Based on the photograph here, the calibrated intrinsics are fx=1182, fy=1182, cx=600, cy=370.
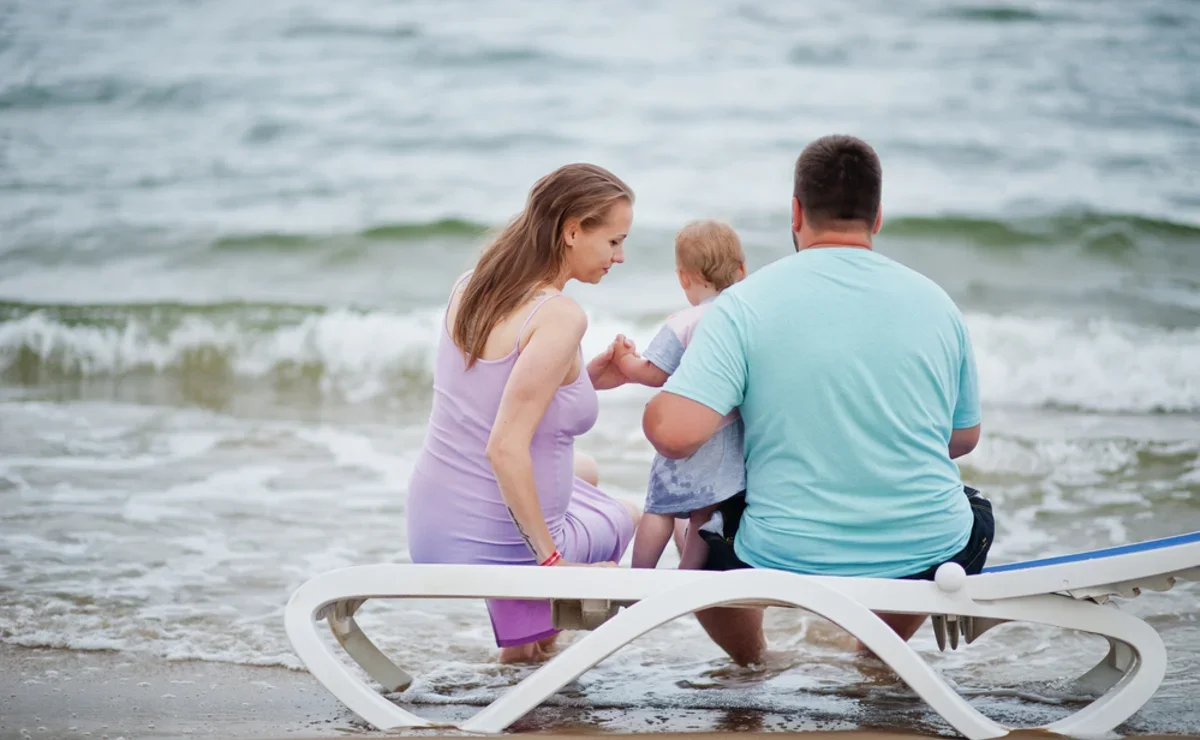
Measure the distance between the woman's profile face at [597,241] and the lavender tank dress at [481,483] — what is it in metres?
0.29

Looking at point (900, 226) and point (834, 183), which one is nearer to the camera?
point (834, 183)

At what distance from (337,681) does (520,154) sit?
37.7 feet

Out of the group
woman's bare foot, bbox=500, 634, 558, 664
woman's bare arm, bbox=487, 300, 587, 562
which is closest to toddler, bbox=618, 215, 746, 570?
woman's bare arm, bbox=487, 300, 587, 562

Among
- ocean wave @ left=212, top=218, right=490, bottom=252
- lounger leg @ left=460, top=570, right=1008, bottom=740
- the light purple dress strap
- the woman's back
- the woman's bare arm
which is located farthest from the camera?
ocean wave @ left=212, top=218, right=490, bottom=252

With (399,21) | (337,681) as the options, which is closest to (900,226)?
(399,21)

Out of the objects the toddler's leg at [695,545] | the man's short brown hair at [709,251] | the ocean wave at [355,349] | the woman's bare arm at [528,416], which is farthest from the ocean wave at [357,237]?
the woman's bare arm at [528,416]

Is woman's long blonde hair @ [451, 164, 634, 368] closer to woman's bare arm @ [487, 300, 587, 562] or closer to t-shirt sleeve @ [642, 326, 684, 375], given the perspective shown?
woman's bare arm @ [487, 300, 587, 562]

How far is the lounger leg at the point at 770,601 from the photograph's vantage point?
2555mm

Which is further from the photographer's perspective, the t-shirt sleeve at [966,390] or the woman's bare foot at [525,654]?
the woman's bare foot at [525,654]

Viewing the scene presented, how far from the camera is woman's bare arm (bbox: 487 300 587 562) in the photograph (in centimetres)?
279

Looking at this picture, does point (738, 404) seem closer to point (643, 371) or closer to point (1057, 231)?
point (643, 371)

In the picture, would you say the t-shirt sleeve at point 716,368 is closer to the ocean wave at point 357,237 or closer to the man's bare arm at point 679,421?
the man's bare arm at point 679,421

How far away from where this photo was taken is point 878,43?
14977mm

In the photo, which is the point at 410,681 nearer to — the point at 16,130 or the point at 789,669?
the point at 789,669
